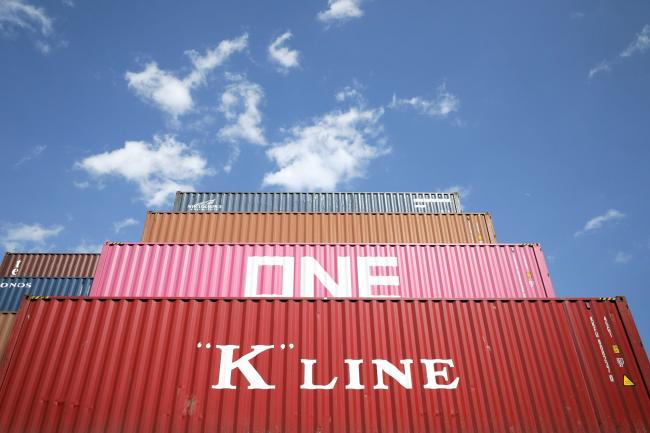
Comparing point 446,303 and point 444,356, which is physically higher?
point 446,303

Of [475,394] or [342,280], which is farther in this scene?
[342,280]

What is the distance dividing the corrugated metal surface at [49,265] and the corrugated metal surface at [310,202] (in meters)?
8.69

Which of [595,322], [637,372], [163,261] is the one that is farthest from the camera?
[163,261]

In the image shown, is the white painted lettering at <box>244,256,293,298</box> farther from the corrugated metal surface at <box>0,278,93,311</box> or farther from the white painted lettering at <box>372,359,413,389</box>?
the corrugated metal surface at <box>0,278,93,311</box>

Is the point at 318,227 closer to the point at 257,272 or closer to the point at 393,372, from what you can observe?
the point at 257,272

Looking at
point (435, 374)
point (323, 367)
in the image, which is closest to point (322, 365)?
point (323, 367)

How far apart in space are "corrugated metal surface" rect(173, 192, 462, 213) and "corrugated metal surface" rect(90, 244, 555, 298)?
6411mm

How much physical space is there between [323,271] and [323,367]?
446 centimetres

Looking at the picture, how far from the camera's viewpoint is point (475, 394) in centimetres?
809

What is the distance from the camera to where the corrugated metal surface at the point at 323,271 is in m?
12.0

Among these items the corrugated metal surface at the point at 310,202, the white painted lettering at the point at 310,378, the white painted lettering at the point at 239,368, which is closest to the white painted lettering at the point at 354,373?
the white painted lettering at the point at 310,378

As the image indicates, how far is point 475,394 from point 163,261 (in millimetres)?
9568

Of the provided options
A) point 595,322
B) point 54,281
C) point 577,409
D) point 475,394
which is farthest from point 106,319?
point 54,281

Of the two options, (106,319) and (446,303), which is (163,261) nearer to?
(106,319)
